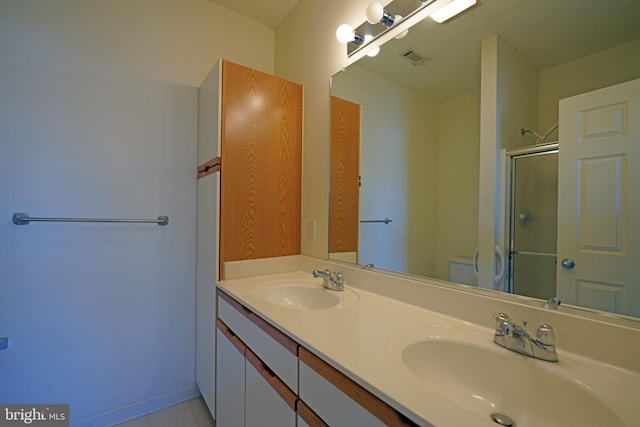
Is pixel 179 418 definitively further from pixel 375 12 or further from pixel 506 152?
pixel 375 12

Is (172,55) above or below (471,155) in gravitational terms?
above

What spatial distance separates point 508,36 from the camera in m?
0.88

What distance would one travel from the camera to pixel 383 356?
665 millimetres

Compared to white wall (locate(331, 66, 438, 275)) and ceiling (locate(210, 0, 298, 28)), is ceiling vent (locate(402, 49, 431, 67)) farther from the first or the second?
ceiling (locate(210, 0, 298, 28))

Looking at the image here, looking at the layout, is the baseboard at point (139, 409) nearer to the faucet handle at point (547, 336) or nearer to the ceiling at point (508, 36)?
the faucet handle at point (547, 336)

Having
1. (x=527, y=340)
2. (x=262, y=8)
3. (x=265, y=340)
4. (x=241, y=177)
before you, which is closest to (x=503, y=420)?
(x=527, y=340)

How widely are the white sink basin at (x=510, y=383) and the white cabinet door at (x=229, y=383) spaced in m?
0.77

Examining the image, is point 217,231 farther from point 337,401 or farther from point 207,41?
point 207,41

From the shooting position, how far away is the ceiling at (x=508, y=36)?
70 cm

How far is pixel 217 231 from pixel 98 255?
0.71 metres

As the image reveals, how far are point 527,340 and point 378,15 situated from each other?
1301 mm

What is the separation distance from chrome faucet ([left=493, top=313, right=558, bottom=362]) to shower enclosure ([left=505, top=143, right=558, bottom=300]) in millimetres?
136

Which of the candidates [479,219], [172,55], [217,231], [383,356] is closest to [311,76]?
[172,55]

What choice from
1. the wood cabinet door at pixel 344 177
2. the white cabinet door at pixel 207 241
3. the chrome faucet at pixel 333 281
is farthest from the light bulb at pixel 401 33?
the chrome faucet at pixel 333 281
